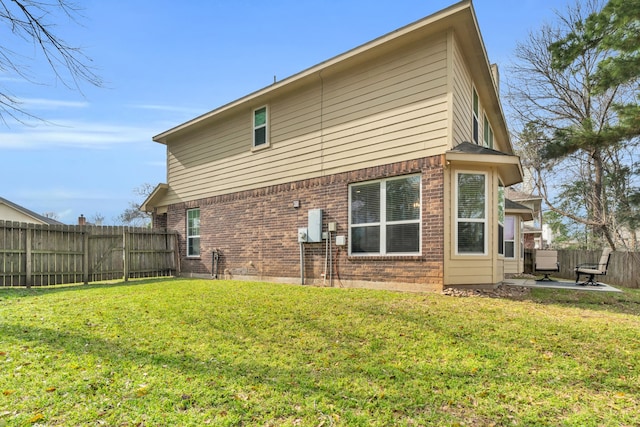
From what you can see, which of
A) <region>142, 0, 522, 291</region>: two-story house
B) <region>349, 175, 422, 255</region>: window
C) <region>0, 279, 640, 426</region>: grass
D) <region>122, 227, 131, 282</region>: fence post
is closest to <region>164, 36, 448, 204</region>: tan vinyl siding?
<region>142, 0, 522, 291</region>: two-story house

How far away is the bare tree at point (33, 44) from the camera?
4.22 meters

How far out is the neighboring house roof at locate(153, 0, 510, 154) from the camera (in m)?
7.00

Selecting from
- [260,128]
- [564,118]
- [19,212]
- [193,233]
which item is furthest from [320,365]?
[19,212]

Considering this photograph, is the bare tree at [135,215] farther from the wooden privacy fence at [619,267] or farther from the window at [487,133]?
the wooden privacy fence at [619,267]

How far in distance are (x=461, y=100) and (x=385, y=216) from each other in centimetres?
316

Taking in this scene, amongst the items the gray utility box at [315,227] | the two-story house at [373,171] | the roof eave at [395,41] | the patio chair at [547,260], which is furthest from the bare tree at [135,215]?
the patio chair at [547,260]

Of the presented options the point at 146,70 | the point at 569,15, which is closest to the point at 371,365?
the point at 146,70

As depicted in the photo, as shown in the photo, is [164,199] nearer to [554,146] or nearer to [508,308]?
[508,308]

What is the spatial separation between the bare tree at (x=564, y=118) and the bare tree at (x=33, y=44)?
58.0 feet

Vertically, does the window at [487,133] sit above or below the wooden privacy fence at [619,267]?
above

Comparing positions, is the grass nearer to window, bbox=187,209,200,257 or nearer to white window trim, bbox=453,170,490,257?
white window trim, bbox=453,170,490,257

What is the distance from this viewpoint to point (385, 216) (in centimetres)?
806

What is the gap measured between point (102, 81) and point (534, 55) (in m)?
20.8

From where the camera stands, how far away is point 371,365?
136 inches
